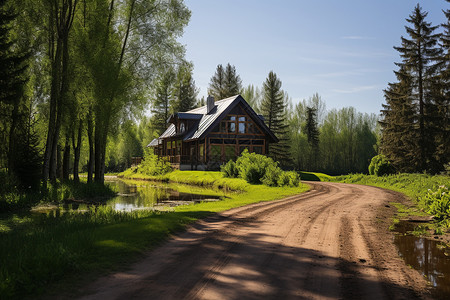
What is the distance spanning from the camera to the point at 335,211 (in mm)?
12477

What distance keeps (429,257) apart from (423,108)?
29.4 meters

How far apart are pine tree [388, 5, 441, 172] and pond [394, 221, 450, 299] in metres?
24.9

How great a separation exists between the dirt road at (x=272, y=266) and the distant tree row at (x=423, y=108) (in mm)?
24674

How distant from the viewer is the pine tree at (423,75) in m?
30.7

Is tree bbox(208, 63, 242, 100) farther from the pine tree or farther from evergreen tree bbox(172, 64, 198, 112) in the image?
the pine tree

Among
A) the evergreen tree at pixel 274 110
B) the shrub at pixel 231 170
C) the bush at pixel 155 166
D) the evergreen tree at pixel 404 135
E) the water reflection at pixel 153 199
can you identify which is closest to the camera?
the water reflection at pixel 153 199

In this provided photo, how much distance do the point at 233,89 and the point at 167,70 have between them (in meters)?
39.7

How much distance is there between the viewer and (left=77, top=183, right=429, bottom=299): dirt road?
4.89 metres

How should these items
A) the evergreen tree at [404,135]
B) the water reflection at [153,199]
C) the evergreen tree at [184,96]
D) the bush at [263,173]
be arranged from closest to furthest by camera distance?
the water reflection at [153,199]
the bush at [263,173]
the evergreen tree at [404,135]
the evergreen tree at [184,96]

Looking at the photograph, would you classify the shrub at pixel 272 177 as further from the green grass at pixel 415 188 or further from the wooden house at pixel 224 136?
the wooden house at pixel 224 136

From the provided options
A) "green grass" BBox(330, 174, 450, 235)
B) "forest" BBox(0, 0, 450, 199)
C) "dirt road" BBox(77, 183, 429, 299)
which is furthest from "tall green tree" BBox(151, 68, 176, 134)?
"dirt road" BBox(77, 183, 429, 299)

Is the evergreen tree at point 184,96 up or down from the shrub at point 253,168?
up

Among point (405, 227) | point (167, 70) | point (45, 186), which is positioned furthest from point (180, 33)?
point (405, 227)

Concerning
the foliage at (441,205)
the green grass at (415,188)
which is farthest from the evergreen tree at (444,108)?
the foliage at (441,205)
